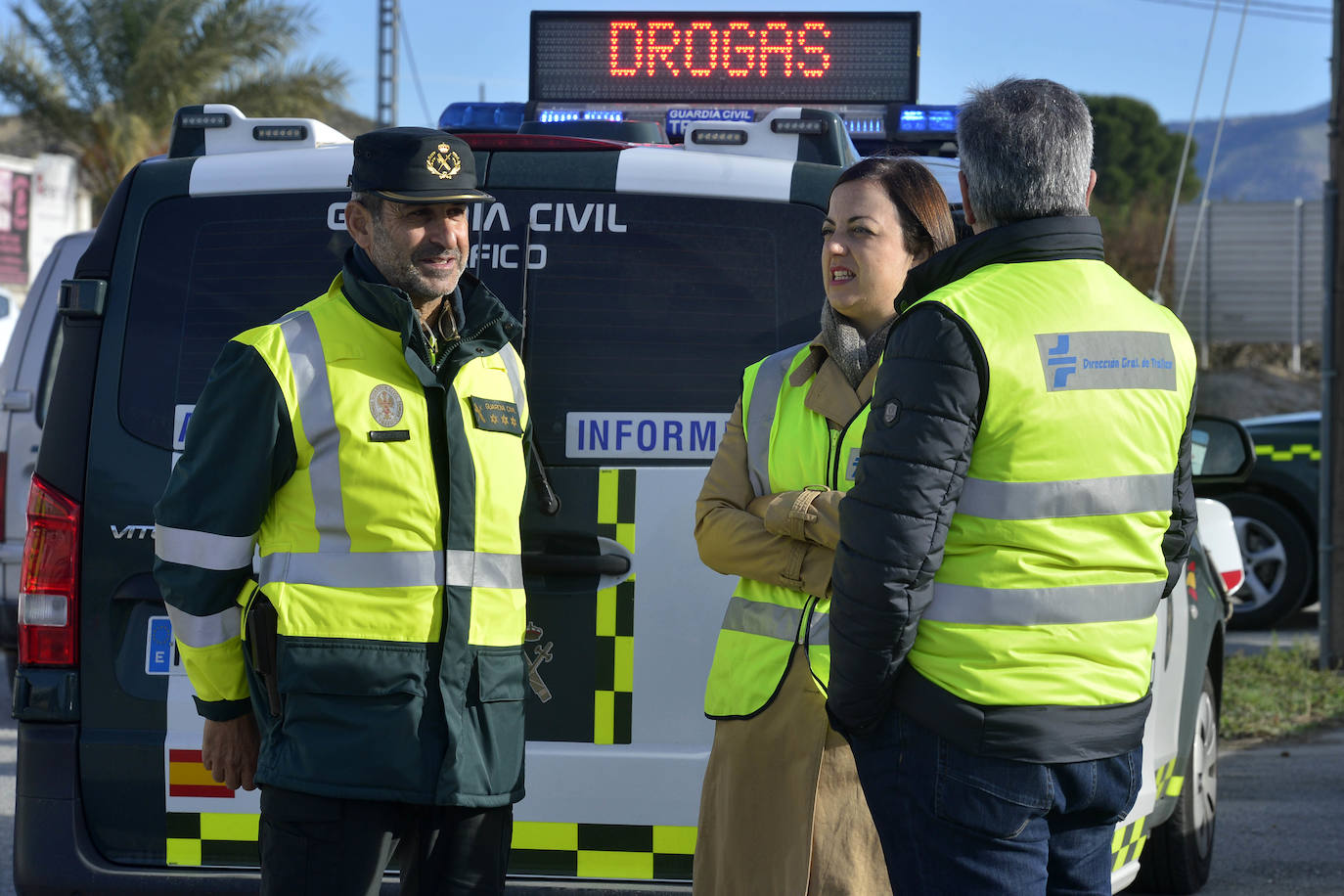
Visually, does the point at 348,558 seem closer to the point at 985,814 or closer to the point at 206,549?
the point at 206,549

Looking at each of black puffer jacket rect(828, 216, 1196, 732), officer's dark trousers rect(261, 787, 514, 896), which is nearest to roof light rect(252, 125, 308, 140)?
officer's dark trousers rect(261, 787, 514, 896)

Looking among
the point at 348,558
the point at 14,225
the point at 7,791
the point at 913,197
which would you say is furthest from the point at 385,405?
the point at 14,225

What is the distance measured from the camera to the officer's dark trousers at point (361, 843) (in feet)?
8.99

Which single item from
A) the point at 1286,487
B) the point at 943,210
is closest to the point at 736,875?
the point at 943,210

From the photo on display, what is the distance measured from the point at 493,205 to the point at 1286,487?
8.41 metres

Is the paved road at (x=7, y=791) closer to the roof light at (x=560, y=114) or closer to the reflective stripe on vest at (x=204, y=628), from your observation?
the reflective stripe on vest at (x=204, y=628)

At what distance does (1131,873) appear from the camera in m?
3.98

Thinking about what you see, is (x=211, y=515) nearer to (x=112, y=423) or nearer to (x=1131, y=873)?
(x=112, y=423)

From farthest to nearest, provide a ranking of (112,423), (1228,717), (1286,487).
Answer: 1. (1286,487)
2. (1228,717)
3. (112,423)

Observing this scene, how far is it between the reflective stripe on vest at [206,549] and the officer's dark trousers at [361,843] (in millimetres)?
402

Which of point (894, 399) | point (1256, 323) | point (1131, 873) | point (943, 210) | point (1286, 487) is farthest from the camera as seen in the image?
point (1256, 323)

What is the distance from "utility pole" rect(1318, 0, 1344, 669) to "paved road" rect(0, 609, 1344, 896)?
141 centimetres

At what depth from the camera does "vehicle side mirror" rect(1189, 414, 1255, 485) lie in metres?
4.79

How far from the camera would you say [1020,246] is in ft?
7.96
